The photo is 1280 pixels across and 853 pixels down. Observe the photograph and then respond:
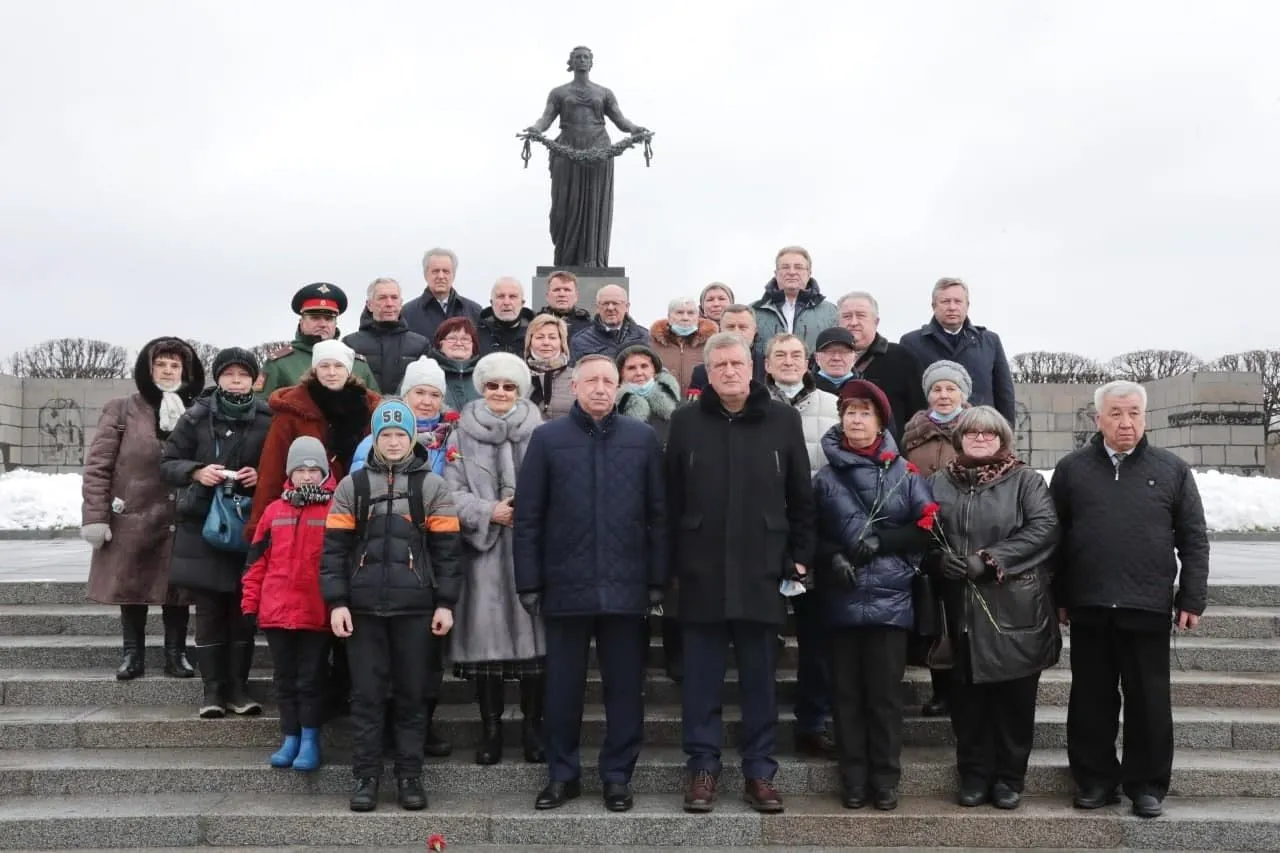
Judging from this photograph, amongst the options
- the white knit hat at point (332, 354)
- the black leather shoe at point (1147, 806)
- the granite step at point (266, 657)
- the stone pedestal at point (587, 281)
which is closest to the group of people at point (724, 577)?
the black leather shoe at point (1147, 806)

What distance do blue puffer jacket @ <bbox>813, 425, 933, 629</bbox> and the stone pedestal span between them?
6821 mm

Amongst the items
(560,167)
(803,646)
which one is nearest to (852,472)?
(803,646)

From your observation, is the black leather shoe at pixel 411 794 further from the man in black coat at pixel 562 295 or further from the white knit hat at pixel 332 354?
the man in black coat at pixel 562 295

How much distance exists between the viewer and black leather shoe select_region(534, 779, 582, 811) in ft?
13.9

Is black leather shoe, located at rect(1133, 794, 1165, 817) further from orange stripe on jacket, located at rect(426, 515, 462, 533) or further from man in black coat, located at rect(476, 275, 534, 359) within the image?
man in black coat, located at rect(476, 275, 534, 359)

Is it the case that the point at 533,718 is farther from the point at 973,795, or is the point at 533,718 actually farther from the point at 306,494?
the point at 973,795

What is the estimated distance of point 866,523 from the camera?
4.23 m

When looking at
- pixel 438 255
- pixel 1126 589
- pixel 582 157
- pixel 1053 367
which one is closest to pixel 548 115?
pixel 582 157

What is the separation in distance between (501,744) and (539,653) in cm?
52

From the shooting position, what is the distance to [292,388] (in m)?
4.88

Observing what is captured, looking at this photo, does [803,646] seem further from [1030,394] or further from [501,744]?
[1030,394]

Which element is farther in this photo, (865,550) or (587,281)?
(587,281)

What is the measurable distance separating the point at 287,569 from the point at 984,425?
119 inches

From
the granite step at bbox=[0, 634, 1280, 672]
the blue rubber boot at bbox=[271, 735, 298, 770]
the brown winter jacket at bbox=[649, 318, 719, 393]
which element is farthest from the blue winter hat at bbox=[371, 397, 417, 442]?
the brown winter jacket at bbox=[649, 318, 719, 393]
